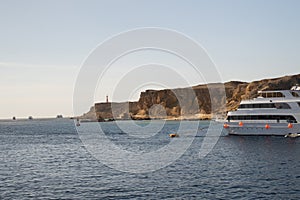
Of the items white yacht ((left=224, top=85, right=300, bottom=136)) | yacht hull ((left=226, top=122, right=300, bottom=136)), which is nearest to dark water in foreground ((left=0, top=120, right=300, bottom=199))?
yacht hull ((left=226, top=122, right=300, bottom=136))

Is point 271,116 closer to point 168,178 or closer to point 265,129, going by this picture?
point 265,129

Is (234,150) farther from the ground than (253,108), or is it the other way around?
(253,108)

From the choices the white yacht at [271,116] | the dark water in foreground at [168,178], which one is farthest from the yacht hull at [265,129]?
the dark water in foreground at [168,178]

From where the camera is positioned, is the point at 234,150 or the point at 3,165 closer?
the point at 3,165

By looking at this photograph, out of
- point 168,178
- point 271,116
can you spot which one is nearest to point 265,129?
point 271,116

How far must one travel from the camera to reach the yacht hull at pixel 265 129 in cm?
6844

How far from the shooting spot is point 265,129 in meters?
69.4

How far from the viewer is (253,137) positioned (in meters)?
71.2

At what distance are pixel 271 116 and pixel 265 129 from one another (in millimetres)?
2507

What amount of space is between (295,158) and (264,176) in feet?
41.6

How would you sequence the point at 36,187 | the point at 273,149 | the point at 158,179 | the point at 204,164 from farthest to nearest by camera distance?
the point at 273,149 → the point at 204,164 → the point at 158,179 → the point at 36,187

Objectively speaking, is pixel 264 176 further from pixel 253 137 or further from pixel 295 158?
pixel 253 137

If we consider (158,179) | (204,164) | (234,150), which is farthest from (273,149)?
(158,179)

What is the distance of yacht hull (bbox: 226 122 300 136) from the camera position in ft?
225
